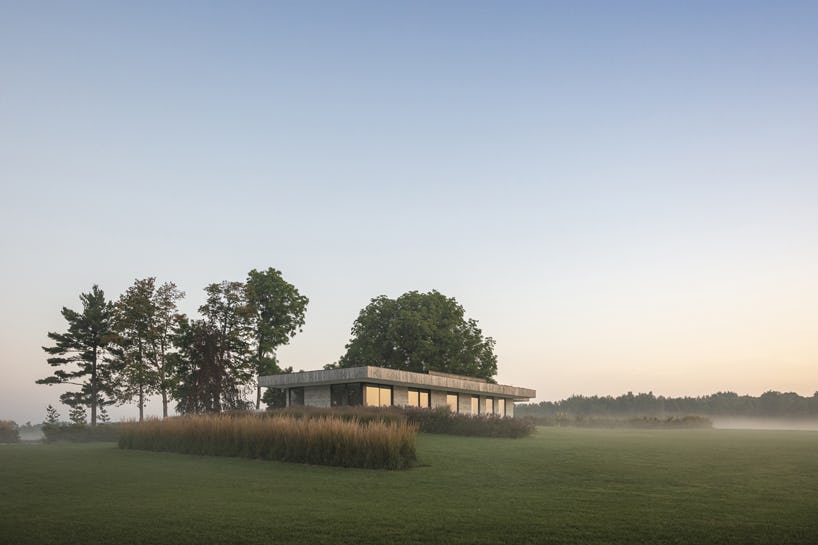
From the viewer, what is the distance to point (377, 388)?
32.8 m

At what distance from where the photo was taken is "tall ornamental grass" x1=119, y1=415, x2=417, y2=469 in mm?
15078

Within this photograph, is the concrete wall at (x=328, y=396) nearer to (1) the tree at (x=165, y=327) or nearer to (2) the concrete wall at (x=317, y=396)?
(2) the concrete wall at (x=317, y=396)

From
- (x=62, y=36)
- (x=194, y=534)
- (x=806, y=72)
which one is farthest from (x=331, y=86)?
(x=194, y=534)

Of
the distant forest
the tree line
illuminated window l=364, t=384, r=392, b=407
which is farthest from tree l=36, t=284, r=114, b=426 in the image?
the distant forest

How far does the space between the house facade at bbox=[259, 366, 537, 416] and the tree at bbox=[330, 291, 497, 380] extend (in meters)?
9.32

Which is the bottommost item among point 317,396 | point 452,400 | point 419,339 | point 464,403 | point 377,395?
point 464,403

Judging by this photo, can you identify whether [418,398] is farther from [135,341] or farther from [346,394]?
[135,341]

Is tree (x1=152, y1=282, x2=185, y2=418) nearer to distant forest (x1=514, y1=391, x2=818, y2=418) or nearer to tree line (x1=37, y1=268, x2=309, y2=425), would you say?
tree line (x1=37, y1=268, x2=309, y2=425)

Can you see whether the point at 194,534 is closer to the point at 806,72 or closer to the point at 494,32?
the point at 494,32

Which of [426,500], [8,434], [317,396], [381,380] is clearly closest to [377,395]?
[381,380]

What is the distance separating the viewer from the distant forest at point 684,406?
98.8m

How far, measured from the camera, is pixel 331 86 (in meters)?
28.5

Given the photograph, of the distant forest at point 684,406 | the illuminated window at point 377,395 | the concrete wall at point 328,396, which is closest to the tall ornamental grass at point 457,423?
the illuminated window at point 377,395

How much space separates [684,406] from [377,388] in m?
90.6
